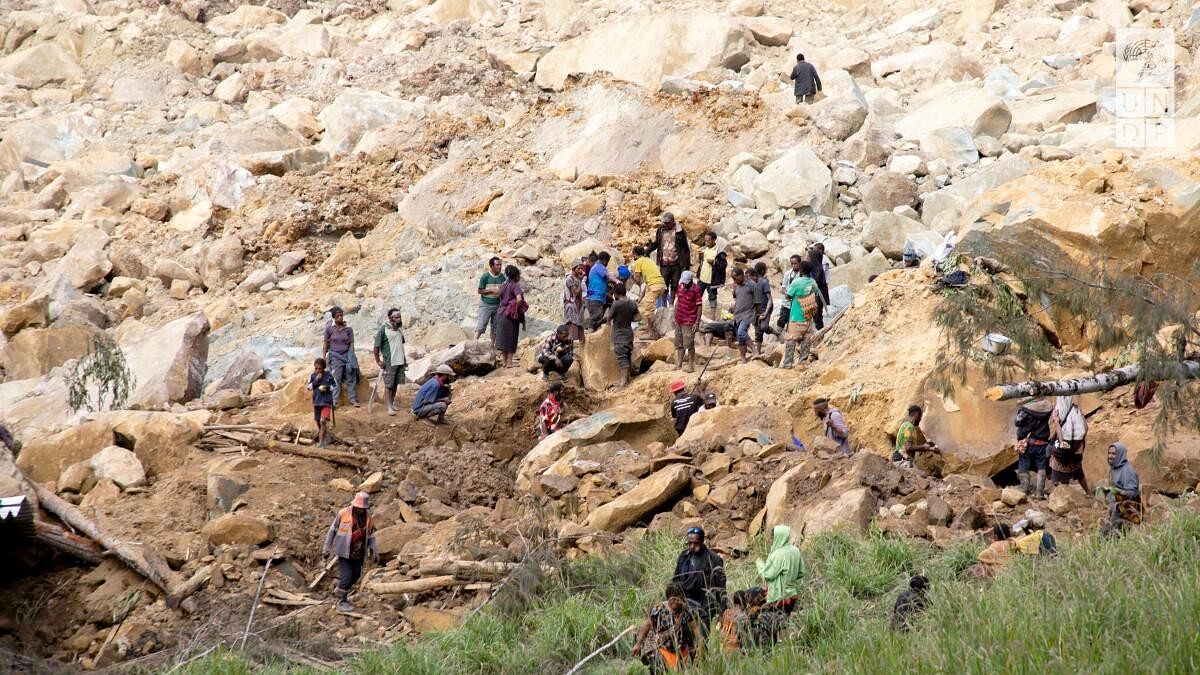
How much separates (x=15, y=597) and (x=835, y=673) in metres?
7.30

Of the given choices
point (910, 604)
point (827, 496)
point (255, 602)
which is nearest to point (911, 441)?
point (827, 496)

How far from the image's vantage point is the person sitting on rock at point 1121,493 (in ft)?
30.5

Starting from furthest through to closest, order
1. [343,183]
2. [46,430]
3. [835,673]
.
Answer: [343,183] < [46,430] < [835,673]

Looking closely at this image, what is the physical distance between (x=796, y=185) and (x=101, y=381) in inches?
416

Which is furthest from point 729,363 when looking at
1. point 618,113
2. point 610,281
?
point 618,113

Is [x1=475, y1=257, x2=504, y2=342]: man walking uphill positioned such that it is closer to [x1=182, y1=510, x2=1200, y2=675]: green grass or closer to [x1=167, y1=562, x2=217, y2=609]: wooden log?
[x1=167, y1=562, x2=217, y2=609]: wooden log

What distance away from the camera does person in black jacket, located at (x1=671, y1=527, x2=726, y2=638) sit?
26.6 feet

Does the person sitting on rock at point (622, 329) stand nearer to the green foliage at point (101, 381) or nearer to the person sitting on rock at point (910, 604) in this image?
the green foliage at point (101, 381)

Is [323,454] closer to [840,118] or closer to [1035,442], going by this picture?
[1035,442]

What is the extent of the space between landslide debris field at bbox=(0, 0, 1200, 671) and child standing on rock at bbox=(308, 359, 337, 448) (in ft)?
0.63

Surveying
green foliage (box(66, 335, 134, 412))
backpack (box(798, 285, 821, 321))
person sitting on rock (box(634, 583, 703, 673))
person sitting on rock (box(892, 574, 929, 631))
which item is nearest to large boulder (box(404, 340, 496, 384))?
green foliage (box(66, 335, 134, 412))

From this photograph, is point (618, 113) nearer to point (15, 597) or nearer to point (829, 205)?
point (829, 205)

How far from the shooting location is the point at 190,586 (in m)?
10.9

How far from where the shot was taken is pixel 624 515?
37.2ft
